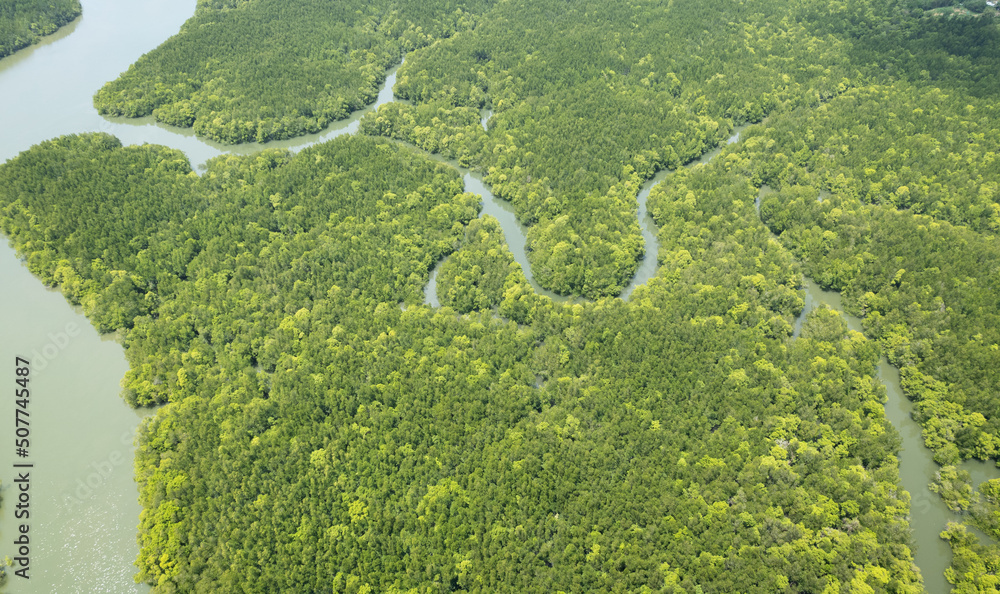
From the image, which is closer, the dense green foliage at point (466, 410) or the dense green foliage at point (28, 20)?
the dense green foliage at point (466, 410)

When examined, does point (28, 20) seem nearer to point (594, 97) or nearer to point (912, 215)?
point (594, 97)

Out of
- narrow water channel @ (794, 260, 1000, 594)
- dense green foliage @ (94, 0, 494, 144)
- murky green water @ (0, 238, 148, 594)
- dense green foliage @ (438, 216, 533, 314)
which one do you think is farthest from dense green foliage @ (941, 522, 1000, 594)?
dense green foliage @ (94, 0, 494, 144)

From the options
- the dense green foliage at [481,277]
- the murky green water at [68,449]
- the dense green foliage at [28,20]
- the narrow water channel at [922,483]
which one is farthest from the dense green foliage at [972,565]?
the dense green foliage at [28,20]

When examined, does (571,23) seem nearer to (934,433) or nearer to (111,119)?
(111,119)

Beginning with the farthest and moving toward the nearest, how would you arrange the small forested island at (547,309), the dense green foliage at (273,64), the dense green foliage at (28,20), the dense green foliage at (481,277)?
the dense green foliage at (28,20), the dense green foliage at (273,64), the dense green foliage at (481,277), the small forested island at (547,309)

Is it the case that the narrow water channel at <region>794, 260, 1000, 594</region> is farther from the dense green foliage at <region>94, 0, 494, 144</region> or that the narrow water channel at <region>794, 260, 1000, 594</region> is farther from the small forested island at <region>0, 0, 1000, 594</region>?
the dense green foliage at <region>94, 0, 494, 144</region>

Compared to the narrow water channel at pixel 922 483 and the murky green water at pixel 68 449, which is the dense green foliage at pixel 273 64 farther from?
the narrow water channel at pixel 922 483

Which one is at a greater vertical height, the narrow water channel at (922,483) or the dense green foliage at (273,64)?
Result: the dense green foliage at (273,64)
